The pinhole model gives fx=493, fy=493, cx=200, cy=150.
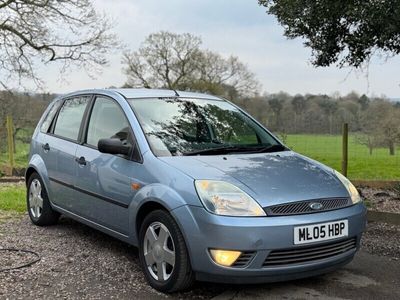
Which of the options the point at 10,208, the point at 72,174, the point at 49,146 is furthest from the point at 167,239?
the point at 10,208

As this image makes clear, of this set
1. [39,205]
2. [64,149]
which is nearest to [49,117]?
[64,149]

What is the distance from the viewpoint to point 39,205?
6176 mm

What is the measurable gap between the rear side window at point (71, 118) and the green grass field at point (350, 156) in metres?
3.71

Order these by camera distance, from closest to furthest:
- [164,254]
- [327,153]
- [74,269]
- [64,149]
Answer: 1. [164,254]
2. [74,269]
3. [64,149]
4. [327,153]

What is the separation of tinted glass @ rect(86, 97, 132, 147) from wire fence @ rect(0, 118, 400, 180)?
534 cm

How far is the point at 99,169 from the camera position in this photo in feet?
15.4

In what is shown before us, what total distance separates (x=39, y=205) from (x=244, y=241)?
358 centimetres

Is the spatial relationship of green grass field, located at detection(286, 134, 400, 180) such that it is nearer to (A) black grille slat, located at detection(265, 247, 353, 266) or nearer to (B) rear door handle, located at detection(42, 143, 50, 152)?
(B) rear door handle, located at detection(42, 143, 50, 152)

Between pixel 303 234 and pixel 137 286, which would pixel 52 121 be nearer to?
pixel 137 286

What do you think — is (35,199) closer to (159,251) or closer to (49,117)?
(49,117)

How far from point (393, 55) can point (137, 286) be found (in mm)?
4785

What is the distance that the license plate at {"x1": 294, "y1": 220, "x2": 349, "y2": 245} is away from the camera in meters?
3.54

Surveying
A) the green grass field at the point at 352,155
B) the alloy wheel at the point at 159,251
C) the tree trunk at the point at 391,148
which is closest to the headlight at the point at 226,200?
the alloy wheel at the point at 159,251

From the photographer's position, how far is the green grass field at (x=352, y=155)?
34.3 feet
